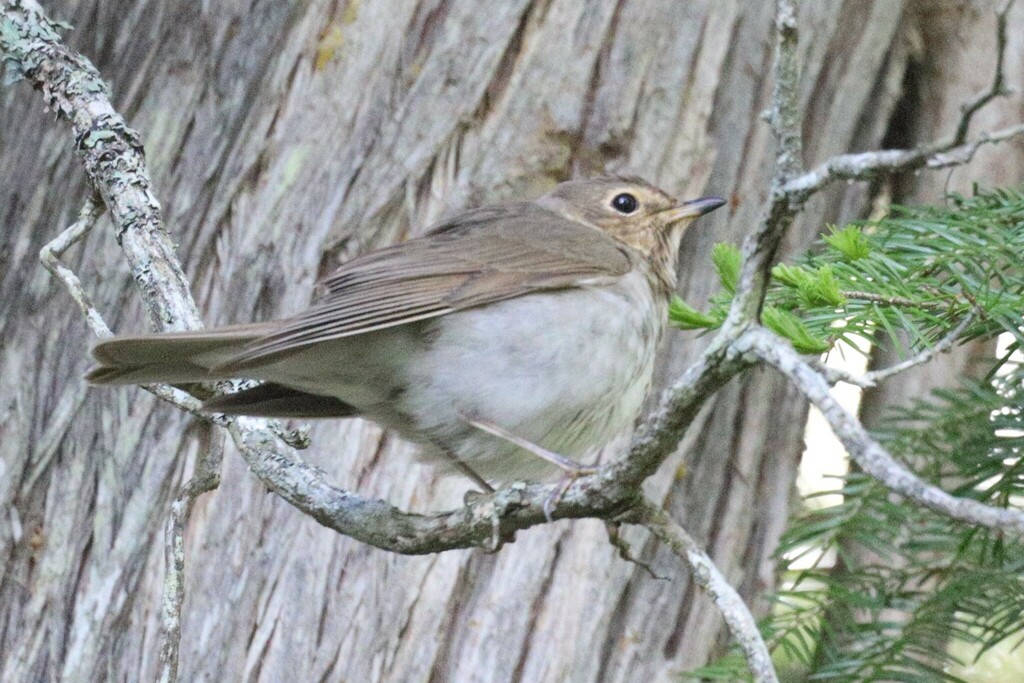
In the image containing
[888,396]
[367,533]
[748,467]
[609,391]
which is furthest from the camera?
[888,396]

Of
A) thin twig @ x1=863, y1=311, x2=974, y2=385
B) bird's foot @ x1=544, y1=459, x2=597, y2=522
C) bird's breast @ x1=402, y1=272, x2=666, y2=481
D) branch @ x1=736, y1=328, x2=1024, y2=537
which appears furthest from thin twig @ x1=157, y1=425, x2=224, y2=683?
thin twig @ x1=863, y1=311, x2=974, y2=385

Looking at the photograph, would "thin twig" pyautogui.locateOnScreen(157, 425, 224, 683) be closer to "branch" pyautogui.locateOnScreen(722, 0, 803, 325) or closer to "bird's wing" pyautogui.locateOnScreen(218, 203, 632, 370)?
"bird's wing" pyautogui.locateOnScreen(218, 203, 632, 370)

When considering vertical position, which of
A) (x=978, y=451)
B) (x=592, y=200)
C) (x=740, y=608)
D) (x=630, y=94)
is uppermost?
(x=630, y=94)

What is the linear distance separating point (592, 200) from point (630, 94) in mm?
468

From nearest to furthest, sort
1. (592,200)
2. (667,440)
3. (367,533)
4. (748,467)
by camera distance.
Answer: (667,440), (367,533), (592,200), (748,467)

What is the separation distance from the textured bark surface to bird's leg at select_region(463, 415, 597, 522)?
861mm

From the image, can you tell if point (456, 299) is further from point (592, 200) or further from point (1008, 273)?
point (1008, 273)

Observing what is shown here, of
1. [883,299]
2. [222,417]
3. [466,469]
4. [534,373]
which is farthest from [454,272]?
[883,299]

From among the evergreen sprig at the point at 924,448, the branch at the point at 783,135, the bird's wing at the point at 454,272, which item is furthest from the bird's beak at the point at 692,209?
the branch at the point at 783,135

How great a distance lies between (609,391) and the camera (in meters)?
3.44

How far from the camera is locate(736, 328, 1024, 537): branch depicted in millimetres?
1634

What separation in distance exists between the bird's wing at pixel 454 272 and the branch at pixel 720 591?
1.02 m

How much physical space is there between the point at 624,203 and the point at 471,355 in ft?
3.47

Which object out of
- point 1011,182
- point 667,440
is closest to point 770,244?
point 667,440
